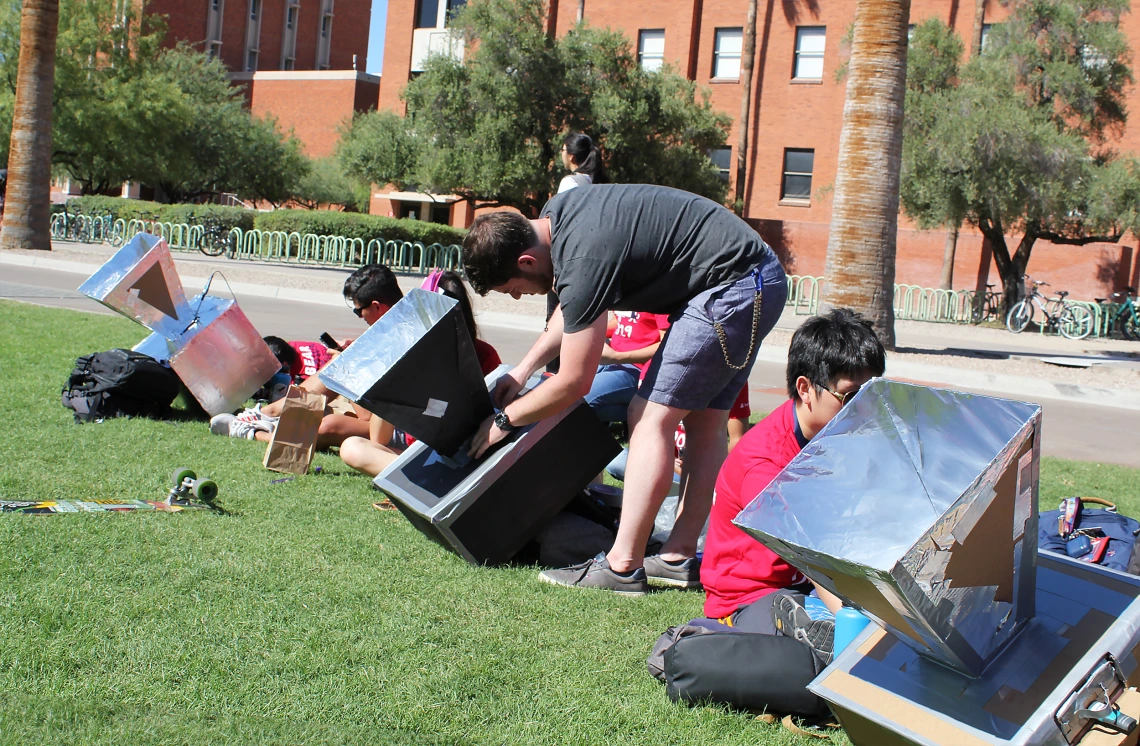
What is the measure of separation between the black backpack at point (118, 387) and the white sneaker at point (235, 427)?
0.47 m

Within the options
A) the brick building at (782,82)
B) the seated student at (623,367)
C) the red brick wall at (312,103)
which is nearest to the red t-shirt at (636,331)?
the seated student at (623,367)

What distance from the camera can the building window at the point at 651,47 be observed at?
34.4m

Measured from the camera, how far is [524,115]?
2597 cm

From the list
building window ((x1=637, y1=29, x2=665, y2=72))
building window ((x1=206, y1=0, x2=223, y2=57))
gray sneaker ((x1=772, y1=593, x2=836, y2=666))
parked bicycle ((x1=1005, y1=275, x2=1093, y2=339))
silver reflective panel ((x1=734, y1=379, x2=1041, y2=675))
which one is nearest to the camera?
silver reflective panel ((x1=734, y1=379, x2=1041, y2=675))

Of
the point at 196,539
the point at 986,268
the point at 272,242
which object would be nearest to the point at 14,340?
the point at 196,539

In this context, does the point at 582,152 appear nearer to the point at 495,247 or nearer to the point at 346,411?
the point at 346,411

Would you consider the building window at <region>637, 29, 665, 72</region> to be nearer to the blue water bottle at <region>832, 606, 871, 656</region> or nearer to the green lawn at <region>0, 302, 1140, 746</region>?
the green lawn at <region>0, 302, 1140, 746</region>

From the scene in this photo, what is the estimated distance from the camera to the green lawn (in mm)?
2680

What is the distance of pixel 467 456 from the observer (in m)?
4.15

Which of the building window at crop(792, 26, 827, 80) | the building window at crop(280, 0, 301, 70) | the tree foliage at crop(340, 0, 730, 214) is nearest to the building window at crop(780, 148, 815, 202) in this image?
the building window at crop(792, 26, 827, 80)

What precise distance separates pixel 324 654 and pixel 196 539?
124 centimetres

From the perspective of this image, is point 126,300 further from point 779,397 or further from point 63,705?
point 779,397

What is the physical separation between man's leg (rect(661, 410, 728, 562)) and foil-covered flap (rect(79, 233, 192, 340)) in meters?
3.55

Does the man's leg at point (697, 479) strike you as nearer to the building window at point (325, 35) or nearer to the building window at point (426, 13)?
the building window at point (426, 13)
